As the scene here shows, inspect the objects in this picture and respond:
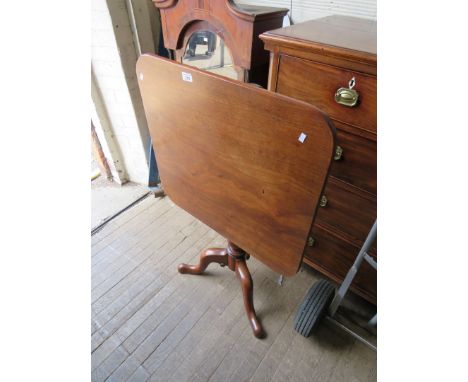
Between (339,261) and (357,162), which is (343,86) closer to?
(357,162)

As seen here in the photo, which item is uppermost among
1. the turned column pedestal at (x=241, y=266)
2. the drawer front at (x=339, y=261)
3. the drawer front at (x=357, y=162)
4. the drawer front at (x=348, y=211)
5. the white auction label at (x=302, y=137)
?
the white auction label at (x=302, y=137)

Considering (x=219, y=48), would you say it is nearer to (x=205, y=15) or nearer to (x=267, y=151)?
(x=205, y=15)

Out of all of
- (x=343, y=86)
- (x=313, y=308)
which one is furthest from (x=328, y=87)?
(x=313, y=308)

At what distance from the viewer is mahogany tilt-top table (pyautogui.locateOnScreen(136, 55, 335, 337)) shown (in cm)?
65

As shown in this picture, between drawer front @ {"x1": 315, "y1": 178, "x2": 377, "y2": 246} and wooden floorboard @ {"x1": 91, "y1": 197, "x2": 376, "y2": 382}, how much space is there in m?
0.56

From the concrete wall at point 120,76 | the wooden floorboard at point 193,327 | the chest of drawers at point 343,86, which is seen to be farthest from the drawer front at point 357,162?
the concrete wall at point 120,76

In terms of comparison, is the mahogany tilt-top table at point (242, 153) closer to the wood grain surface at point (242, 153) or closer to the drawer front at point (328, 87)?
the wood grain surface at point (242, 153)

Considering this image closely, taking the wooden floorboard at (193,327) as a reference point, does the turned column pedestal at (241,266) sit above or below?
above

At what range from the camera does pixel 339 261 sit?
4.58 feet

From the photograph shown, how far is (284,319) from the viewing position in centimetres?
150

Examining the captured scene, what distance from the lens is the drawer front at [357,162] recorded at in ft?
3.22

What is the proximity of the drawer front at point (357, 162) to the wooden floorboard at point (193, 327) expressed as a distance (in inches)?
33.0

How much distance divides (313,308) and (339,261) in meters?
0.27
